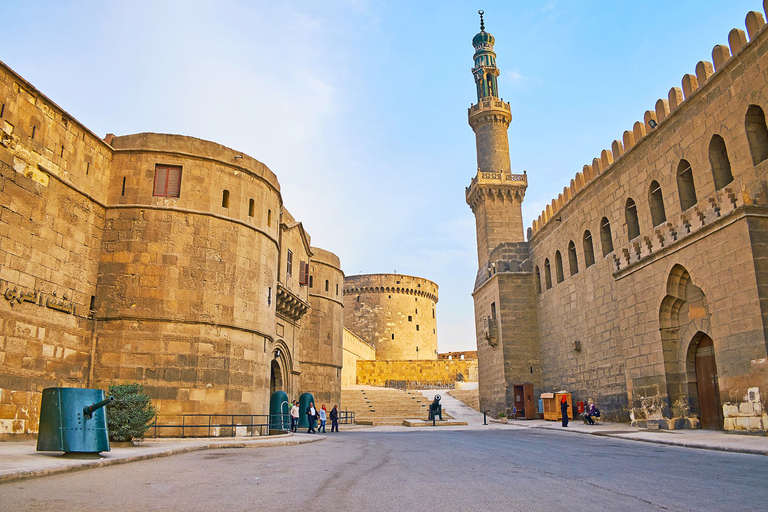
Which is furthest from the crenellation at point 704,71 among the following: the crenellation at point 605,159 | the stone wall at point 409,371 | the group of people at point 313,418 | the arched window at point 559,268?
the stone wall at point 409,371

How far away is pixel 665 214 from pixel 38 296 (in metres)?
17.1

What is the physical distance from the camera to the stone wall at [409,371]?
1950 inches

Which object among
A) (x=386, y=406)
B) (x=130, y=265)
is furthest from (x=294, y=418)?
(x=386, y=406)

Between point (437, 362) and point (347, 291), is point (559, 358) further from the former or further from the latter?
point (347, 291)

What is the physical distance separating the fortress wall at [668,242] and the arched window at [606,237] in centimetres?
14

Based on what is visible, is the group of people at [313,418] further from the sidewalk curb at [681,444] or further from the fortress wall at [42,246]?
the sidewalk curb at [681,444]

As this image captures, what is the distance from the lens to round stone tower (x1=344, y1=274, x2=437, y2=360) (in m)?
58.0

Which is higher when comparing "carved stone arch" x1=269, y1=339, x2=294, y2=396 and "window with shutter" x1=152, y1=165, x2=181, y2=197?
"window with shutter" x1=152, y1=165, x2=181, y2=197

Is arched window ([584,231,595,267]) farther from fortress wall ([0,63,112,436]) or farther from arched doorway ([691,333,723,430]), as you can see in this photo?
fortress wall ([0,63,112,436])

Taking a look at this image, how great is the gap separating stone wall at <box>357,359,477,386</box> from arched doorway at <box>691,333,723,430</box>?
1421 inches

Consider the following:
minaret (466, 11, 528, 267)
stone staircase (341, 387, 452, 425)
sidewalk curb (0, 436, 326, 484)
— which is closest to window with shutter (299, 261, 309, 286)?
stone staircase (341, 387, 452, 425)

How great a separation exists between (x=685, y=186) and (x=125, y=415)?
15763mm

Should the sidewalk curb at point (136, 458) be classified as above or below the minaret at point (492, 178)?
below

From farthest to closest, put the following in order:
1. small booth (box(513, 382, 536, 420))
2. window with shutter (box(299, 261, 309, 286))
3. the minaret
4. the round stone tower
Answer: the round stone tower → the minaret → small booth (box(513, 382, 536, 420)) → window with shutter (box(299, 261, 309, 286))
